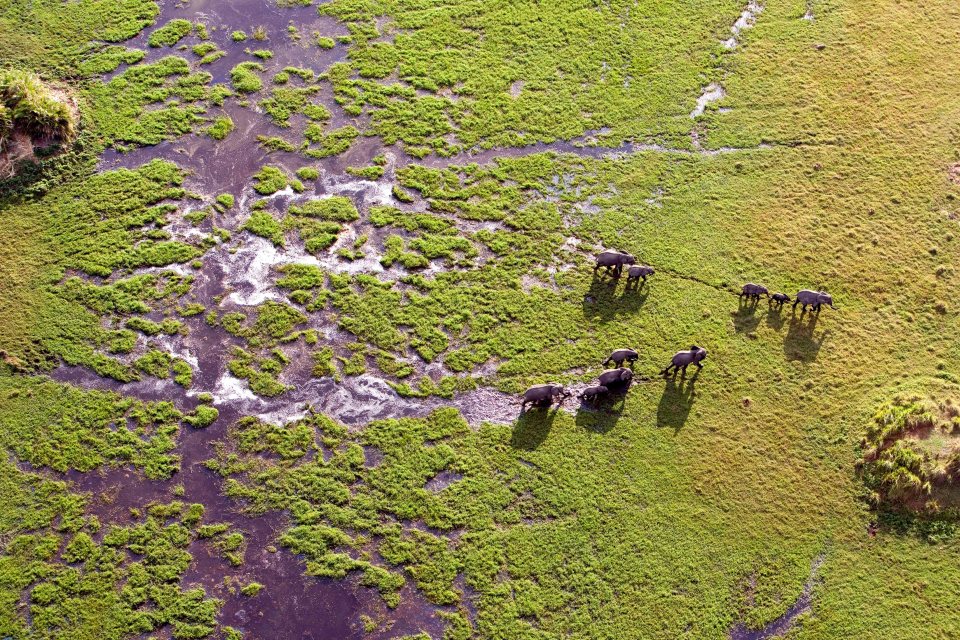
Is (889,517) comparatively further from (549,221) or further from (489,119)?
(489,119)

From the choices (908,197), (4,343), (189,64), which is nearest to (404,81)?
(189,64)

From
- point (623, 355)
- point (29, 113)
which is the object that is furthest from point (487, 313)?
point (29, 113)

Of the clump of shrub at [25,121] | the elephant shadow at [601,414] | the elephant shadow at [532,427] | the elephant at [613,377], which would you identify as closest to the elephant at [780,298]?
the elephant at [613,377]

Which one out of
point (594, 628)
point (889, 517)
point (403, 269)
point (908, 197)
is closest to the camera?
point (594, 628)

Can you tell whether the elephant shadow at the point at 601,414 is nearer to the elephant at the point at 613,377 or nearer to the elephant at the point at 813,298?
the elephant at the point at 613,377

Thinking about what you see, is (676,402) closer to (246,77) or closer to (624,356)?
(624,356)
